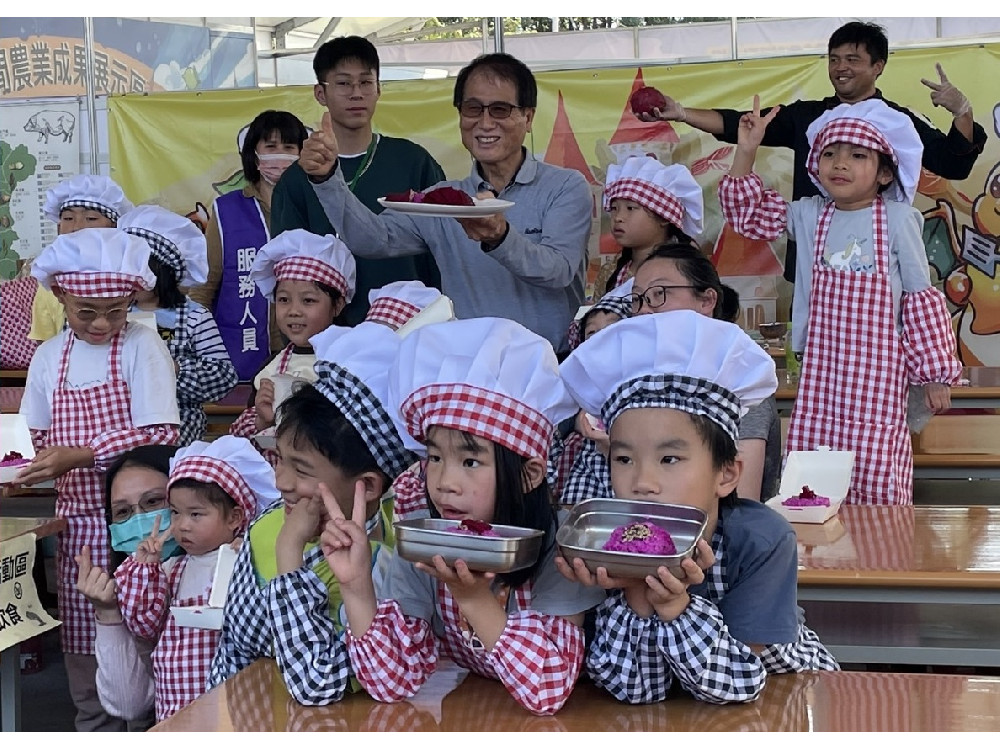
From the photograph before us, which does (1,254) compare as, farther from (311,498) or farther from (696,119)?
(311,498)

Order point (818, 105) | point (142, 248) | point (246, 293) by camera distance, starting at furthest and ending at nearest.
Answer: point (246, 293)
point (818, 105)
point (142, 248)

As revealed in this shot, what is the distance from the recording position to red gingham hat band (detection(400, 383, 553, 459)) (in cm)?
165

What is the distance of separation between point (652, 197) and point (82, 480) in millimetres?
1834

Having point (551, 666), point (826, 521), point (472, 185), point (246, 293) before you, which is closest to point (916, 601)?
point (826, 521)

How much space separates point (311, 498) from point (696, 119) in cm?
320

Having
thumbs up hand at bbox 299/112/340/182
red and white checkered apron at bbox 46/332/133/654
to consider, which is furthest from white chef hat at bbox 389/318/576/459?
red and white checkered apron at bbox 46/332/133/654

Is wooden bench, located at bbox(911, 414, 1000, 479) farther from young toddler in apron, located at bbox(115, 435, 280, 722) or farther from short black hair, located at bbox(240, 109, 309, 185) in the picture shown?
short black hair, located at bbox(240, 109, 309, 185)

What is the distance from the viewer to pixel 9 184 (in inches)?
255

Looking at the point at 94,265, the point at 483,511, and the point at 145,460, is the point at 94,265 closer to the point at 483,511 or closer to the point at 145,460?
the point at 145,460

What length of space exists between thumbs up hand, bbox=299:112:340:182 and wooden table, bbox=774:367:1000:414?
1725 mm

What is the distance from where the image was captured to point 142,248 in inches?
135

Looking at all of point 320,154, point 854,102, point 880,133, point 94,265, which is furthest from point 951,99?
point 94,265

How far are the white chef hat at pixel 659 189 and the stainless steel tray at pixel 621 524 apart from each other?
199 centimetres

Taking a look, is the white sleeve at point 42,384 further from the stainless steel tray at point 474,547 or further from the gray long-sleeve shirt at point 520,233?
the stainless steel tray at point 474,547
